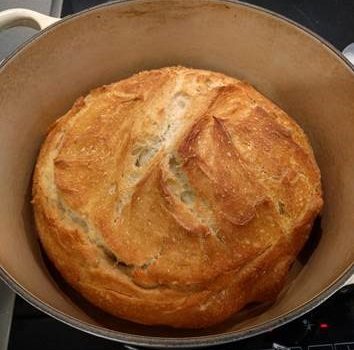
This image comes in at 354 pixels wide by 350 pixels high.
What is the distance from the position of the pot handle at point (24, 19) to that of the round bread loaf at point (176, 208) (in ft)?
0.80

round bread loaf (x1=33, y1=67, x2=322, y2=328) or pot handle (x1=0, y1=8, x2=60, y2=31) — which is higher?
pot handle (x1=0, y1=8, x2=60, y2=31)

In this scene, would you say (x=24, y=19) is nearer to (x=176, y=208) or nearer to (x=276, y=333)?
(x=176, y=208)

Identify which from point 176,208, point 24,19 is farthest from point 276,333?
point 24,19

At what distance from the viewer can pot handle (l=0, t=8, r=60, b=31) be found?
0.99m

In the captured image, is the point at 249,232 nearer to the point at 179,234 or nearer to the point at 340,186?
the point at 179,234

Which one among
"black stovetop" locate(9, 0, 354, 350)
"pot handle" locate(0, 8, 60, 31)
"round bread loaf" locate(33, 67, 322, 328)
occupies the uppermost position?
"pot handle" locate(0, 8, 60, 31)

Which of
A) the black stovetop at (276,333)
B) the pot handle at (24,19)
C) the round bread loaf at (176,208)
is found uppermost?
the pot handle at (24,19)

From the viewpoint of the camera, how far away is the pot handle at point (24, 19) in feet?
3.26

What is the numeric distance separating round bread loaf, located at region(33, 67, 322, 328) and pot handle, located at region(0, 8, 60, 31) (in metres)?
0.25

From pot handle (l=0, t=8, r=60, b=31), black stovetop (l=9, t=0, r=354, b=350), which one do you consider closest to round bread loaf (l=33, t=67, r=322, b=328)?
black stovetop (l=9, t=0, r=354, b=350)

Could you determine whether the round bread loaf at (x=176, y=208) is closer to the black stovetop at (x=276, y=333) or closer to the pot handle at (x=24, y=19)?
the black stovetop at (x=276, y=333)

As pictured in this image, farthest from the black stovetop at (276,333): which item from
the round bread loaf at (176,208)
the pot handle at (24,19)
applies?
the pot handle at (24,19)

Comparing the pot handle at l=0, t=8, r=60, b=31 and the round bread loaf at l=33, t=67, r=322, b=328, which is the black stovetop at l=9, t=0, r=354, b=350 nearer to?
the round bread loaf at l=33, t=67, r=322, b=328

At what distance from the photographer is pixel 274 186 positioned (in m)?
0.86
